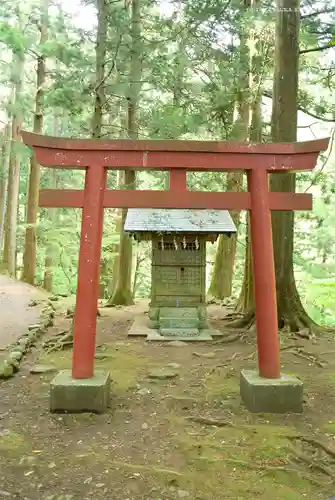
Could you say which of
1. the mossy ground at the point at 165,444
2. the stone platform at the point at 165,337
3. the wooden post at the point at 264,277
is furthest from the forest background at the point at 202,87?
the mossy ground at the point at 165,444

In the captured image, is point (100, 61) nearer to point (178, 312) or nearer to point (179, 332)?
point (178, 312)

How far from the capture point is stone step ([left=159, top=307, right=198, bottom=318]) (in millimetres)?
11117

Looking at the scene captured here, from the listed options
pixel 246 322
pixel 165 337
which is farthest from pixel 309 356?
pixel 165 337

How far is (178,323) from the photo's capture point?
11000 mm

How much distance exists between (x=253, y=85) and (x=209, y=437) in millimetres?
9672

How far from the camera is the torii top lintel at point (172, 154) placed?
5.42 meters

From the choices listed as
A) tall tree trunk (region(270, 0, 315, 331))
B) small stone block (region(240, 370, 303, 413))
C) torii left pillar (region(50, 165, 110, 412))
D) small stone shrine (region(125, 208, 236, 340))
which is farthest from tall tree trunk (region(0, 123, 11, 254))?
small stone block (region(240, 370, 303, 413))

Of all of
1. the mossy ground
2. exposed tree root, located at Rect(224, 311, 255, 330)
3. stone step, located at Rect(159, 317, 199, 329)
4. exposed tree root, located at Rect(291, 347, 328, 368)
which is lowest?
the mossy ground

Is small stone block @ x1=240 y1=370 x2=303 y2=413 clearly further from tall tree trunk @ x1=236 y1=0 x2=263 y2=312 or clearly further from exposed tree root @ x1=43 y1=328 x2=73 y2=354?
tall tree trunk @ x1=236 y1=0 x2=263 y2=312

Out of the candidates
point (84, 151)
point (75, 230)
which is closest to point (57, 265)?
point (75, 230)

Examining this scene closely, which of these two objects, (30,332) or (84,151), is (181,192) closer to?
(84,151)

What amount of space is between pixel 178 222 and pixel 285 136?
3392 millimetres

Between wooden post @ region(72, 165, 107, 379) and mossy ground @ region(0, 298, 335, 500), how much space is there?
652 millimetres

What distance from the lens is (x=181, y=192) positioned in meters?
5.49
